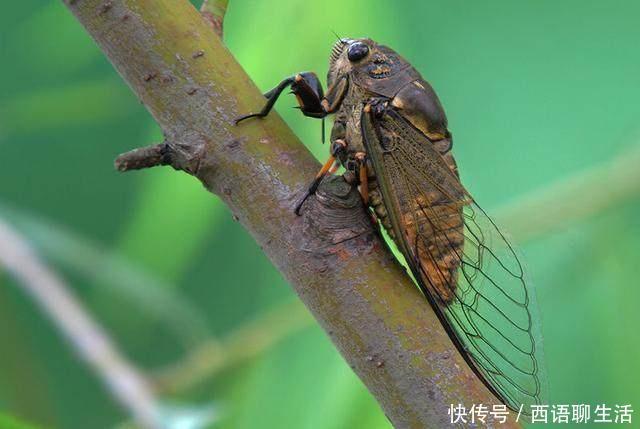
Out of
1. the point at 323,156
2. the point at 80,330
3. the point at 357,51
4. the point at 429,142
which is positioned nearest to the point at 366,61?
the point at 357,51

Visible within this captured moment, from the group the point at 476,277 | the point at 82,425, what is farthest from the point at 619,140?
the point at 82,425

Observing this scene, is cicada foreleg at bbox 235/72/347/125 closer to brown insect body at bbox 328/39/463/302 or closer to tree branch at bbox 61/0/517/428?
brown insect body at bbox 328/39/463/302

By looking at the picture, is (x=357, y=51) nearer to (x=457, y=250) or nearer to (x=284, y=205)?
(x=457, y=250)

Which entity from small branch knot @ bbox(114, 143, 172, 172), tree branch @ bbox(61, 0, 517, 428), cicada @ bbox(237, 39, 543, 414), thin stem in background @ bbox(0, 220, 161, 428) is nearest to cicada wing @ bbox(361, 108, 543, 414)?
cicada @ bbox(237, 39, 543, 414)

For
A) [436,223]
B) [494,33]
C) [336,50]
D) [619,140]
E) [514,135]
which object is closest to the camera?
[436,223]

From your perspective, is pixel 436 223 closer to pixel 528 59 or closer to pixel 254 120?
pixel 254 120

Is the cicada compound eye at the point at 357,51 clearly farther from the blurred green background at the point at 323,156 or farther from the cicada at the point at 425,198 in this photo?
the blurred green background at the point at 323,156
